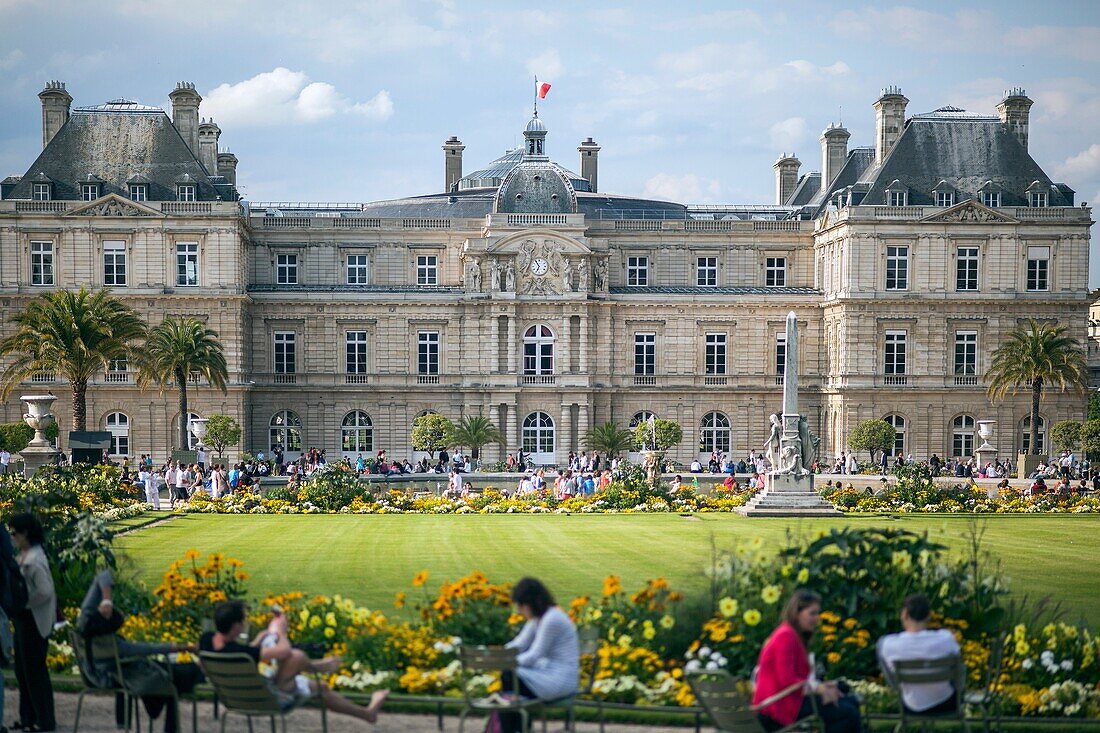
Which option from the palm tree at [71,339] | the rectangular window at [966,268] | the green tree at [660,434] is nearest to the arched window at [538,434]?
the green tree at [660,434]

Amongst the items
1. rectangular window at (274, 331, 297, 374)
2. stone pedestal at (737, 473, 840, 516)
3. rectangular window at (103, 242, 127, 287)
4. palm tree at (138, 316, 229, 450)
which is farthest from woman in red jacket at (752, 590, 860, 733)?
rectangular window at (274, 331, 297, 374)

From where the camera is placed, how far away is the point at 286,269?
7244 cm

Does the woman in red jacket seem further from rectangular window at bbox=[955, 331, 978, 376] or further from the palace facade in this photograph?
rectangular window at bbox=[955, 331, 978, 376]

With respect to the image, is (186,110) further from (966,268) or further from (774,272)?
(966,268)

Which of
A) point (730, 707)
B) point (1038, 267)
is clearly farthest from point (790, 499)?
point (1038, 267)

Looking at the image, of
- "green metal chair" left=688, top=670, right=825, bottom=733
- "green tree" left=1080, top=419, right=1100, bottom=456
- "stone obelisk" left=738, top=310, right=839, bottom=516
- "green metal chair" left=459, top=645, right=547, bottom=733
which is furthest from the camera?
"green tree" left=1080, top=419, right=1100, bottom=456

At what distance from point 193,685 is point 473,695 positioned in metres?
3.27

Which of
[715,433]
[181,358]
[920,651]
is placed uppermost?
[181,358]

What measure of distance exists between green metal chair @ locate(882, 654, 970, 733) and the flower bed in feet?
6.48

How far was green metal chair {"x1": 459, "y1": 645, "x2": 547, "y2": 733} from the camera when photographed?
12578mm

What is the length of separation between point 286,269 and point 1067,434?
4103 centimetres

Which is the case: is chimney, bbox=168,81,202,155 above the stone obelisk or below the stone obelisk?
above

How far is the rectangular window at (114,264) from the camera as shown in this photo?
64562mm

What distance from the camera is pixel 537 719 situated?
1459 cm
